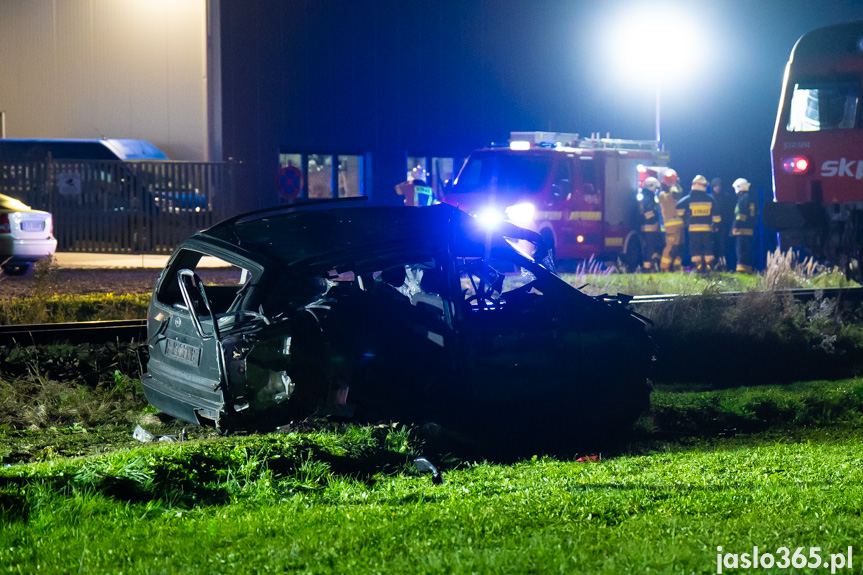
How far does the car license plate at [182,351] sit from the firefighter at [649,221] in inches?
529

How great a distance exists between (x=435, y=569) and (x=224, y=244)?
3028 millimetres

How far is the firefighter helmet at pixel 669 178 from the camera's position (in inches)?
762

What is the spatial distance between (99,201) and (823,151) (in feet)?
50.0

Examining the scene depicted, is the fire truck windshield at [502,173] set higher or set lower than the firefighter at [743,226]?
higher

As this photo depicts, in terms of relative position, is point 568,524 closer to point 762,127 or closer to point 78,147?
point 78,147

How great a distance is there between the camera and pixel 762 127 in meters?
30.5

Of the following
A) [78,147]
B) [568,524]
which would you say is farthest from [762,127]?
[568,524]

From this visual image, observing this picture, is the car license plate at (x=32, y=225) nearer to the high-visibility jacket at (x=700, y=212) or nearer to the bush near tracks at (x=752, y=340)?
the bush near tracks at (x=752, y=340)

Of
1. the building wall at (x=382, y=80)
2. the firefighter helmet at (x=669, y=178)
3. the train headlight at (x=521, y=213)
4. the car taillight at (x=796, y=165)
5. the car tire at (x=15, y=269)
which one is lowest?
the car tire at (x=15, y=269)

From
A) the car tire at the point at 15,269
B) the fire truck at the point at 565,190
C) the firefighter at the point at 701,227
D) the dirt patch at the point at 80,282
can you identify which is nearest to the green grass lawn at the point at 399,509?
the dirt patch at the point at 80,282

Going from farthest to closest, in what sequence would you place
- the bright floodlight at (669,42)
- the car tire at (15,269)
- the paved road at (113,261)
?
the bright floodlight at (669,42)
the paved road at (113,261)
the car tire at (15,269)

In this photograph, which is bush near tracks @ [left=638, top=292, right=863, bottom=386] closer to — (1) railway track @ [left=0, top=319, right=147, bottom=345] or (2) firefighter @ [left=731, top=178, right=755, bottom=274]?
(1) railway track @ [left=0, top=319, right=147, bottom=345]

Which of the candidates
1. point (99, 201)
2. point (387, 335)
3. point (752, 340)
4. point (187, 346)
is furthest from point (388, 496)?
point (99, 201)

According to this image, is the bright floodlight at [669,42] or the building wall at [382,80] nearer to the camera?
the building wall at [382,80]
